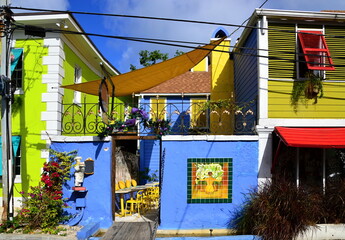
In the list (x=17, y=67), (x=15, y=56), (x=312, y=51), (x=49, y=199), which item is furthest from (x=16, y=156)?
(x=312, y=51)

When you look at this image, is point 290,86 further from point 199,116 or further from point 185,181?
point 199,116

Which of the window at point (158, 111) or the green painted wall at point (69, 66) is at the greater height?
the green painted wall at point (69, 66)

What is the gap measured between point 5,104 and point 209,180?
5.31m

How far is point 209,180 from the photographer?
7.46 metres

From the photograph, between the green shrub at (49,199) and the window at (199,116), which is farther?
the window at (199,116)

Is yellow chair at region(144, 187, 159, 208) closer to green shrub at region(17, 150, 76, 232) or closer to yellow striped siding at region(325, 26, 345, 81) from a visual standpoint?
green shrub at region(17, 150, 76, 232)

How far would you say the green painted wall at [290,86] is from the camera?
7.96m

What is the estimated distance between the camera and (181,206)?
7402 millimetres

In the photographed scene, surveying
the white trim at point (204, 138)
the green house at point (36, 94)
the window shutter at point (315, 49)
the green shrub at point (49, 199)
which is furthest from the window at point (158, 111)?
the window shutter at point (315, 49)

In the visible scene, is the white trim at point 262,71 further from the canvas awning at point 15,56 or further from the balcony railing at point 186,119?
the canvas awning at point 15,56

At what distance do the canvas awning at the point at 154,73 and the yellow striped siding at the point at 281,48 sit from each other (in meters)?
1.56

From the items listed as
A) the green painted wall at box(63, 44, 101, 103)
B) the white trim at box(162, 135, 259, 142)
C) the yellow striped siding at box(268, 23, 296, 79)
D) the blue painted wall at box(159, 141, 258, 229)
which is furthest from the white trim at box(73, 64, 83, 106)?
the yellow striped siding at box(268, 23, 296, 79)

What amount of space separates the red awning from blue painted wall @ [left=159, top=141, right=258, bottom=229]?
0.83 metres

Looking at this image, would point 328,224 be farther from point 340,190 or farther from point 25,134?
point 25,134
